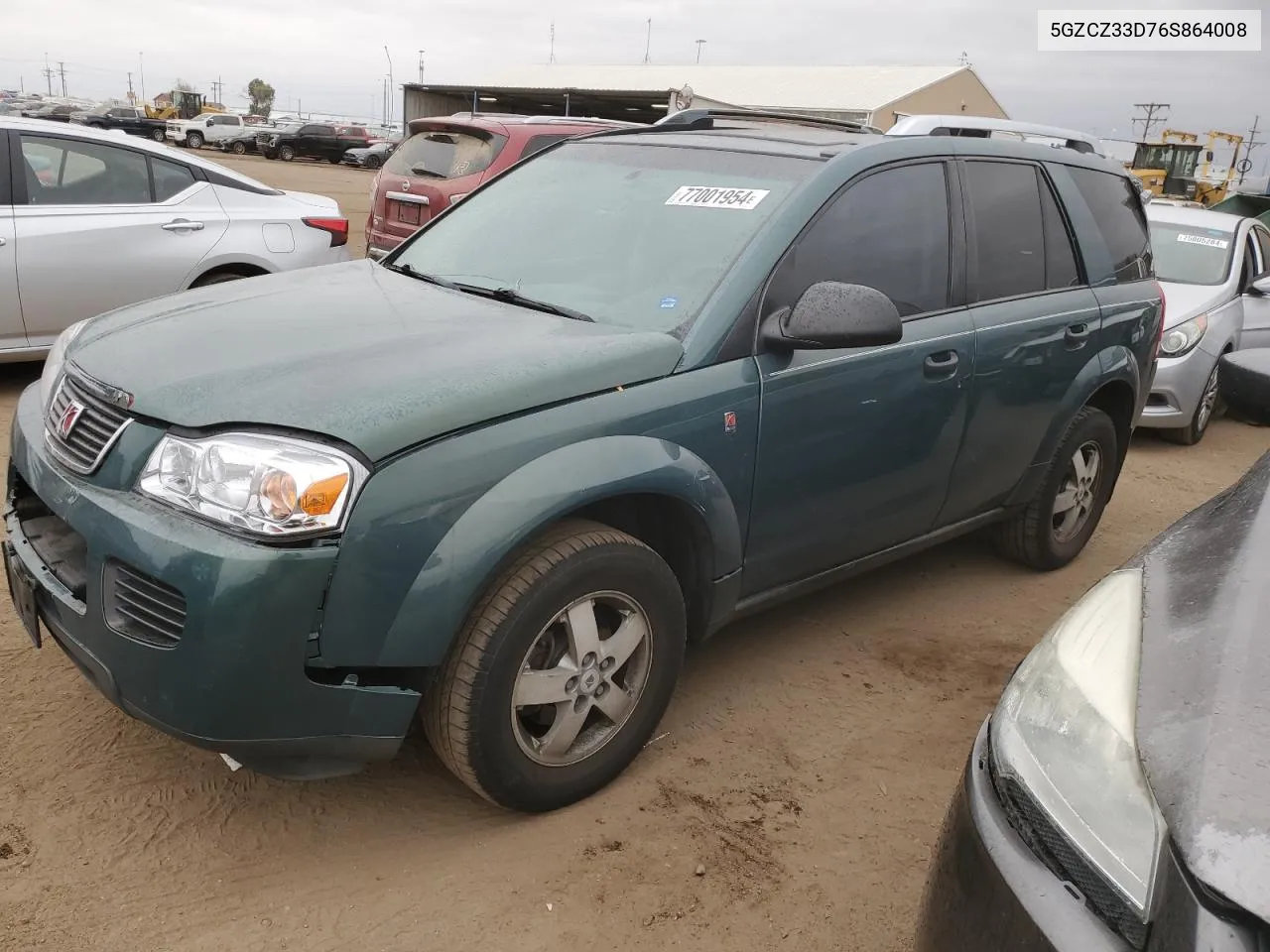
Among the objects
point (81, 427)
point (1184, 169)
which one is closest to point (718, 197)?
point (81, 427)

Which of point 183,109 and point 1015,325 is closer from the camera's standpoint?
point 1015,325

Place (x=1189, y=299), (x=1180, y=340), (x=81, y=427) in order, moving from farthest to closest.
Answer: (x=1189, y=299), (x=1180, y=340), (x=81, y=427)

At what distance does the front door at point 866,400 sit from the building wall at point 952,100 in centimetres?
3499

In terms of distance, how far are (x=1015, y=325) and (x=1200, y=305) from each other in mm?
4667

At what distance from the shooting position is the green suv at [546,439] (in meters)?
2.22

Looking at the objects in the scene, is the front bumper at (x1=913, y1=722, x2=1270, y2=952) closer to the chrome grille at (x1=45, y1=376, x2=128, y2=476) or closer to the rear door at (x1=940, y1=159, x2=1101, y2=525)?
the chrome grille at (x1=45, y1=376, x2=128, y2=476)

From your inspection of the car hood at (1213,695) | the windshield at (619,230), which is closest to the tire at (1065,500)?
the windshield at (619,230)

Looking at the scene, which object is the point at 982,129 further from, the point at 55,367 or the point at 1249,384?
the point at 55,367

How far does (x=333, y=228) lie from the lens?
22.2ft

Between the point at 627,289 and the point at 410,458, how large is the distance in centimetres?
103

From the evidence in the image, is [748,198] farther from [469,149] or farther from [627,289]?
[469,149]

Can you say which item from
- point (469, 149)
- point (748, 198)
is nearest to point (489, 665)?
point (748, 198)

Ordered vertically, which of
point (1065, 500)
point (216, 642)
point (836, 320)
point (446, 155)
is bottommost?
point (1065, 500)

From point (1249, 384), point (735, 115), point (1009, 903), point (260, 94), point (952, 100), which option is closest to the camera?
point (1009, 903)
